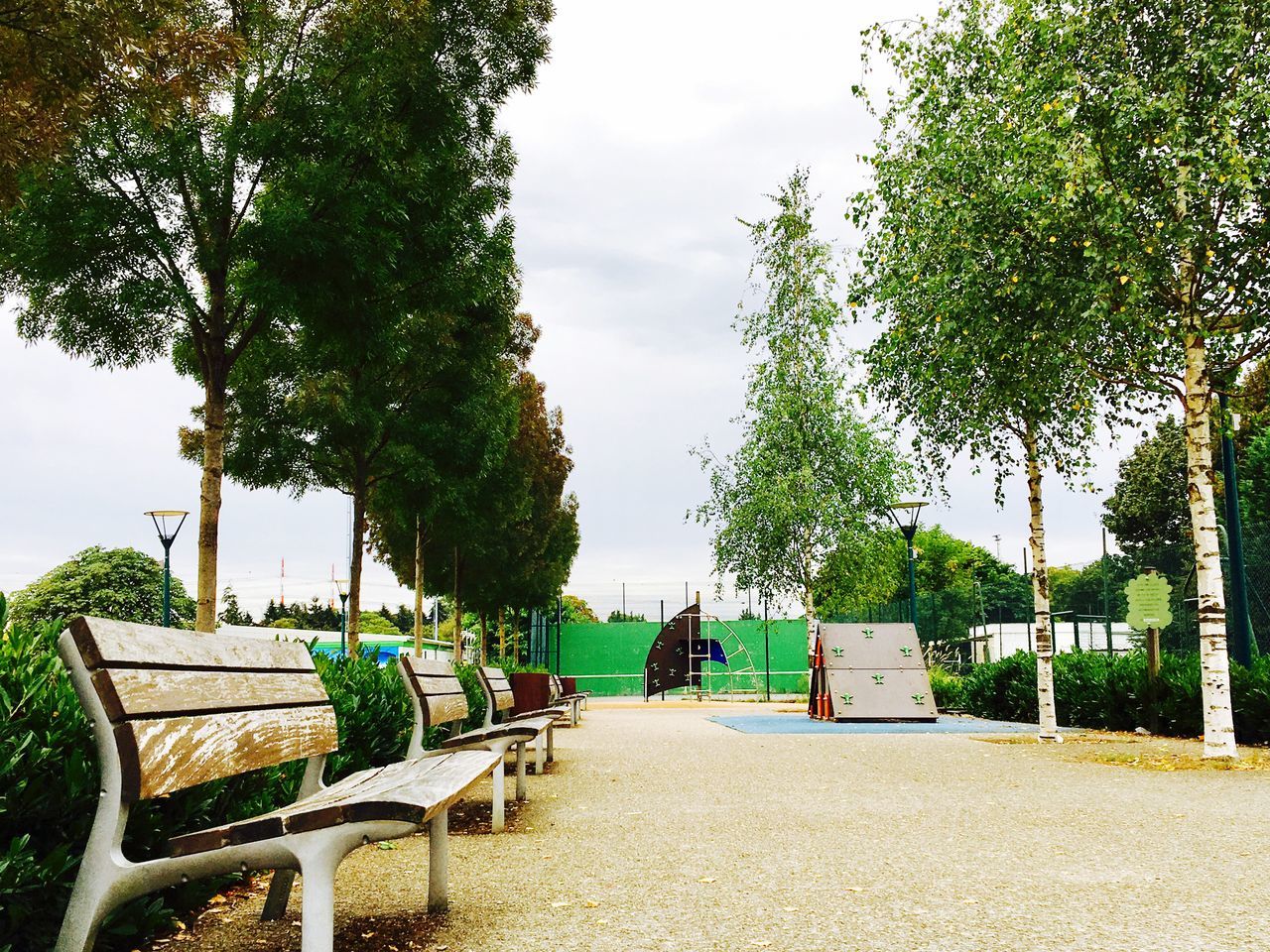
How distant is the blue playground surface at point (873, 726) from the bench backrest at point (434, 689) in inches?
361

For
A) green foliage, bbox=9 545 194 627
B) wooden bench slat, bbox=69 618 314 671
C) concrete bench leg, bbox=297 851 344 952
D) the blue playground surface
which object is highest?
green foliage, bbox=9 545 194 627

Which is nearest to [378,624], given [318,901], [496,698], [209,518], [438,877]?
[209,518]

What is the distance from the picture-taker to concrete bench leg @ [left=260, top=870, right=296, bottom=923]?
3867 mm

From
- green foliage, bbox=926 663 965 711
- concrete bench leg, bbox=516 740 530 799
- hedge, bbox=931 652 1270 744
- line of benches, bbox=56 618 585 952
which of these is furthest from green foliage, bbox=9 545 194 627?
line of benches, bbox=56 618 585 952

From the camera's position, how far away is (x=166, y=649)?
2842 millimetres

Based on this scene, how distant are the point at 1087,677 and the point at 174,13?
43.9ft

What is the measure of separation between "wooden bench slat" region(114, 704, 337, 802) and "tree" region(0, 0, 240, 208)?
5.70m

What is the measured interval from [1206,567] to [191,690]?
31.8 feet

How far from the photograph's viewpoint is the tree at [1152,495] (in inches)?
1602

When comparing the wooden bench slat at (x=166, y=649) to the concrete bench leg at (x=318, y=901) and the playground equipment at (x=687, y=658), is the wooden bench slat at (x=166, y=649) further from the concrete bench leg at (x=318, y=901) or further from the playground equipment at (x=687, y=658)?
the playground equipment at (x=687, y=658)

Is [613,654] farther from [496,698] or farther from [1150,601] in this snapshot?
[496,698]

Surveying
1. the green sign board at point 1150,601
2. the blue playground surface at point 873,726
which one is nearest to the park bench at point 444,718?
the blue playground surface at point 873,726

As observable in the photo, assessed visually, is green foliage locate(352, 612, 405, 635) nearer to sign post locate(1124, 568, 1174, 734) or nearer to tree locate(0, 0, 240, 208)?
sign post locate(1124, 568, 1174, 734)

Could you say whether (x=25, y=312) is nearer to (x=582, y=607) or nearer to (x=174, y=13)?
(x=174, y=13)
